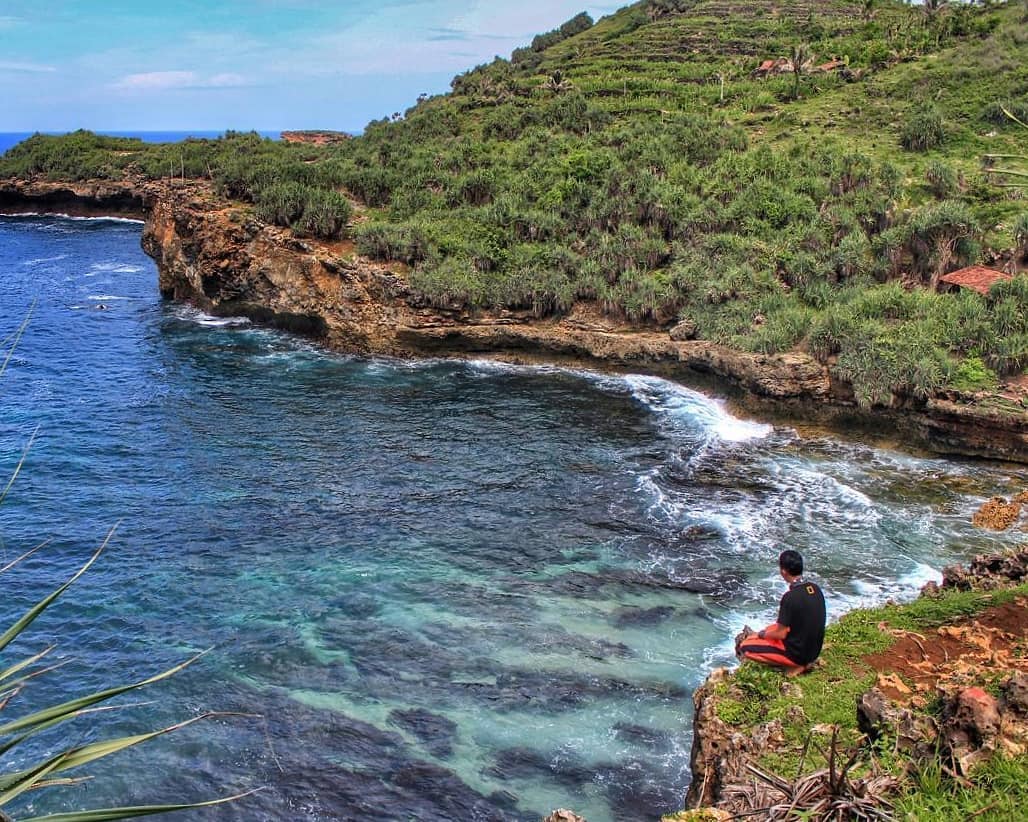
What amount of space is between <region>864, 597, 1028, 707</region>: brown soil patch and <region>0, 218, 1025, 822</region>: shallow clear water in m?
3.81

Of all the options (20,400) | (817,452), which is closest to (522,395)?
(817,452)

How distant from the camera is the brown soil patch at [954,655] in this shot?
9766 mm

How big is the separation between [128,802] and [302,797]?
2.65 m

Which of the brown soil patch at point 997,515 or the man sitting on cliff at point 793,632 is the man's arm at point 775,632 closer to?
the man sitting on cliff at point 793,632

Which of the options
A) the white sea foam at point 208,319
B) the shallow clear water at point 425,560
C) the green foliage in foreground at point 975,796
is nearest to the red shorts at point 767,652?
the shallow clear water at point 425,560

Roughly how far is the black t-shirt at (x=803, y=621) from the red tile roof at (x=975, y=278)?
22263 millimetres

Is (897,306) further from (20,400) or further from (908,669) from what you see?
(20,400)

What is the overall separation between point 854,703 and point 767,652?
1272 mm

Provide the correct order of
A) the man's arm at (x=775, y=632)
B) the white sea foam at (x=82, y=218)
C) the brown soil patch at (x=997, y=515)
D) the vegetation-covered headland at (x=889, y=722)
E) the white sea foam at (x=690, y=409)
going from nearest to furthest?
the vegetation-covered headland at (x=889, y=722)
the man's arm at (x=775, y=632)
the brown soil patch at (x=997, y=515)
the white sea foam at (x=690, y=409)
the white sea foam at (x=82, y=218)

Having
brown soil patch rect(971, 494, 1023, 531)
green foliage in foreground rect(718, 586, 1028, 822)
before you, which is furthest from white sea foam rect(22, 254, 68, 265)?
green foliage in foreground rect(718, 586, 1028, 822)

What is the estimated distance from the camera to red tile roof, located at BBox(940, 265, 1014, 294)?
28109 mm

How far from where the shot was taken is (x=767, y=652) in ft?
35.1

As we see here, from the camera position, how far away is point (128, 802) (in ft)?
39.6

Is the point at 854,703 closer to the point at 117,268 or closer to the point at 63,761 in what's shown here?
the point at 63,761
